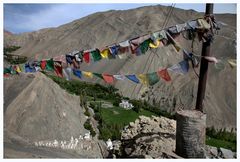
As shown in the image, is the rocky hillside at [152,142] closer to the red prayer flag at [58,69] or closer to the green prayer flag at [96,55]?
the green prayer flag at [96,55]

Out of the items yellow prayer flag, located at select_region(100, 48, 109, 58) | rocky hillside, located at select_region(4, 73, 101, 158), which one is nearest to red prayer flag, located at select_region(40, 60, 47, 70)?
yellow prayer flag, located at select_region(100, 48, 109, 58)

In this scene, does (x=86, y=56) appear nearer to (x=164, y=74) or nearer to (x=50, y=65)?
(x=50, y=65)

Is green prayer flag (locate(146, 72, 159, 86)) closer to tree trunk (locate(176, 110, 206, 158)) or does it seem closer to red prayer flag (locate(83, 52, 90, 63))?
tree trunk (locate(176, 110, 206, 158))

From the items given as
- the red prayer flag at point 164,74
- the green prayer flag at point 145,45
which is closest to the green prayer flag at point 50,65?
the green prayer flag at point 145,45

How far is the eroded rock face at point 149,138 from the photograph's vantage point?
986 centimetres

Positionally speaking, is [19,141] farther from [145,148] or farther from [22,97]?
[145,148]

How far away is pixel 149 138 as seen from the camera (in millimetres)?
10750

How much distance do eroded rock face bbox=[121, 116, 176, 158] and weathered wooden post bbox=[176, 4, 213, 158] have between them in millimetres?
757

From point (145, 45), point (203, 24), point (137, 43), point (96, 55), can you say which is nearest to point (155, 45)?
A: point (145, 45)

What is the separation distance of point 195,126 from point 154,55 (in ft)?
64.6

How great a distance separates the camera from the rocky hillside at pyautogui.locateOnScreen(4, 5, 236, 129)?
826 inches

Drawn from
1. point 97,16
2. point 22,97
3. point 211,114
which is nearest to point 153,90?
point 211,114

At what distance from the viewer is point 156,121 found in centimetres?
1345

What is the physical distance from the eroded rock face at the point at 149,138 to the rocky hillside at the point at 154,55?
9.42 feet
